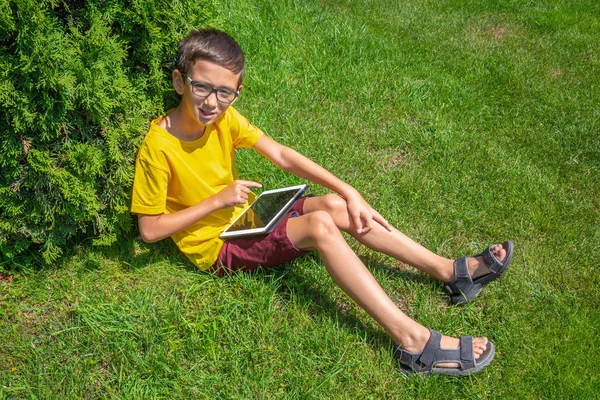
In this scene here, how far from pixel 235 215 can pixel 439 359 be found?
1.39 metres

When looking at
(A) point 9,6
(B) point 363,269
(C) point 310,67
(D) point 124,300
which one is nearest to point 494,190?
(B) point 363,269

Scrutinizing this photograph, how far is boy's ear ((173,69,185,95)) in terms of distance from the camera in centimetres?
297

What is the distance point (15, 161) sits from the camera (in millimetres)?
2717

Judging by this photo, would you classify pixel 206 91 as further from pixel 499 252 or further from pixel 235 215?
pixel 499 252

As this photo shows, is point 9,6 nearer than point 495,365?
Yes

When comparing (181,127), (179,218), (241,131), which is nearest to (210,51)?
(181,127)

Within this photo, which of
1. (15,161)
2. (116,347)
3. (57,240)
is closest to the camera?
(15,161)

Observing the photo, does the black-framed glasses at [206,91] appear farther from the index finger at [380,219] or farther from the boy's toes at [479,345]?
the boy's toes at [479,345]

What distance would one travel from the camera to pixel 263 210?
3.19 m

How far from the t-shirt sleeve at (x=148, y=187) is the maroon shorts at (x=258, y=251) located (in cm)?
51

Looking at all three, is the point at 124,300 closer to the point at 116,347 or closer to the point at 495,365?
the point at 116,347

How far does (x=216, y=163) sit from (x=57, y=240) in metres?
0.96

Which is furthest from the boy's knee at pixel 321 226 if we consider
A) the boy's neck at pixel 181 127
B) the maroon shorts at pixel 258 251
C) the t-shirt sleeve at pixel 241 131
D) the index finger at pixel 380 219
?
the boy's neck at pixel 181 127

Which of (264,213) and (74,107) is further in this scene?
(264,213)
